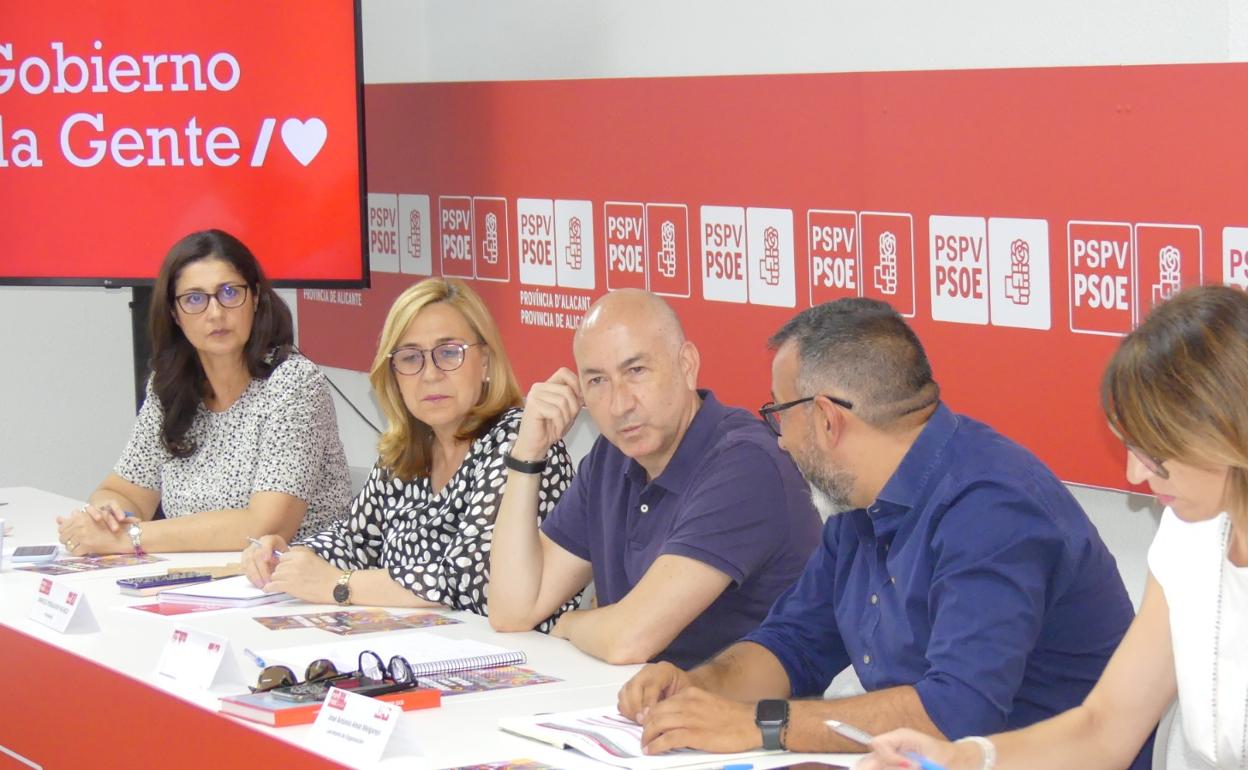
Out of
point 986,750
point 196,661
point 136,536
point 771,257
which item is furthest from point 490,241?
point 986,750

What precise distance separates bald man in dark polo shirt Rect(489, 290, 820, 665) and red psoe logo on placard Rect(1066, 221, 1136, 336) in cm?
82

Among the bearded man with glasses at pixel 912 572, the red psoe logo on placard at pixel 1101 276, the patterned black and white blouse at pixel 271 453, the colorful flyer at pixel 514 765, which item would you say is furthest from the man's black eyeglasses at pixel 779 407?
the patterned black and white blouse at pixel 271 453

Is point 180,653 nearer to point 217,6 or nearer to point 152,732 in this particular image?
point 152,732

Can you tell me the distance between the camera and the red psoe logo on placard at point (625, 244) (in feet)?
15.5

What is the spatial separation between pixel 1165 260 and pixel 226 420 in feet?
7.32

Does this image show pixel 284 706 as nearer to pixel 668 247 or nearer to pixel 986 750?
pixel 986 750

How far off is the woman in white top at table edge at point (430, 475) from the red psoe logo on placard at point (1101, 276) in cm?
107

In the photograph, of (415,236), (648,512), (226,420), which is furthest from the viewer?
(415,236)

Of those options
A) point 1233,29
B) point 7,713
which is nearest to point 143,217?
point 7,713

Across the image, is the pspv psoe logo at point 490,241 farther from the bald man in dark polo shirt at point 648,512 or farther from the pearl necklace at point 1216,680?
the pearl necklace at point 1216,680

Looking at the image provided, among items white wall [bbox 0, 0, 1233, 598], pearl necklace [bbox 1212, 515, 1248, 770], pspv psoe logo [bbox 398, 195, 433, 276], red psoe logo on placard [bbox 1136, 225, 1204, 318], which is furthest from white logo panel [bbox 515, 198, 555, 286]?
pearl necklace [bbox 1212, 515, 1248, 770]

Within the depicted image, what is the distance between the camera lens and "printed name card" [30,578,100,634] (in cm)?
306

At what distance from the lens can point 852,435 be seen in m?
2.36

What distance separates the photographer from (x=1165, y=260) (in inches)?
128
